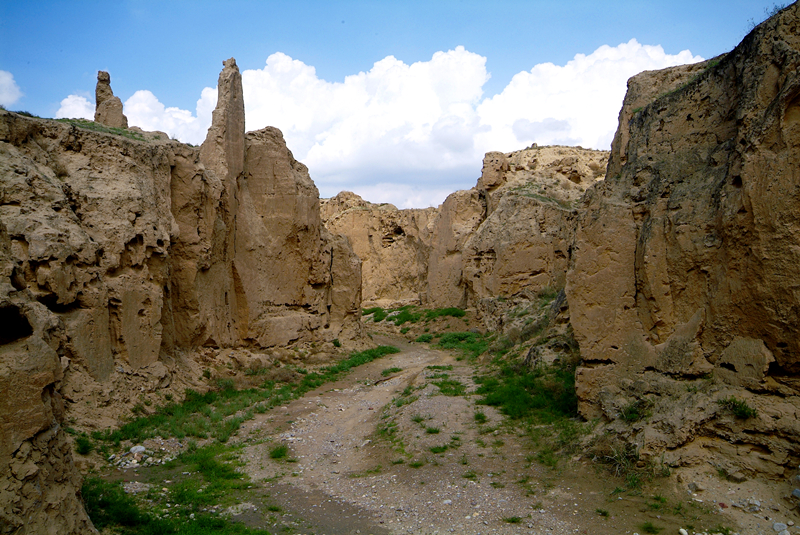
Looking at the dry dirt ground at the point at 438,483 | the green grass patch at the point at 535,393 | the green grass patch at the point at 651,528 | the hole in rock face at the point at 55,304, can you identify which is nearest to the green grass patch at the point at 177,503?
the dry dirt ground at the point at 438,483

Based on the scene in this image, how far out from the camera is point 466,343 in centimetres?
2395

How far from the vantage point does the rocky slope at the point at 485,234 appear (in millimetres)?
25969

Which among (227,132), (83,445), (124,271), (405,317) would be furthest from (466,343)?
(83,445)

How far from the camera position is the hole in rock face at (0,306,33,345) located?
5.20 m

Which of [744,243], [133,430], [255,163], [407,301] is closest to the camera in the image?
[744,243]

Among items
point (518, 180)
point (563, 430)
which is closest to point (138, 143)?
point (563, 430)

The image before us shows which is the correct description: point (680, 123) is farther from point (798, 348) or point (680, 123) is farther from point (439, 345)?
point (439, 345)

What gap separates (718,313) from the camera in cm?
838

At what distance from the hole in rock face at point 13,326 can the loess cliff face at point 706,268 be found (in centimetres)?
789

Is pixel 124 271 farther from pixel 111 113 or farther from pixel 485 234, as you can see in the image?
pixel 485 234

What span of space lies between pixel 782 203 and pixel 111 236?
483 inches

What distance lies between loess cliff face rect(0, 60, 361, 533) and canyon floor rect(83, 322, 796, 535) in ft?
9.36

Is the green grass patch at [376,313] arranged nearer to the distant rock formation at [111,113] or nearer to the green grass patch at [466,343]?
the green grass patch at [466,343]

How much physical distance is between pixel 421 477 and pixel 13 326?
6048mm
